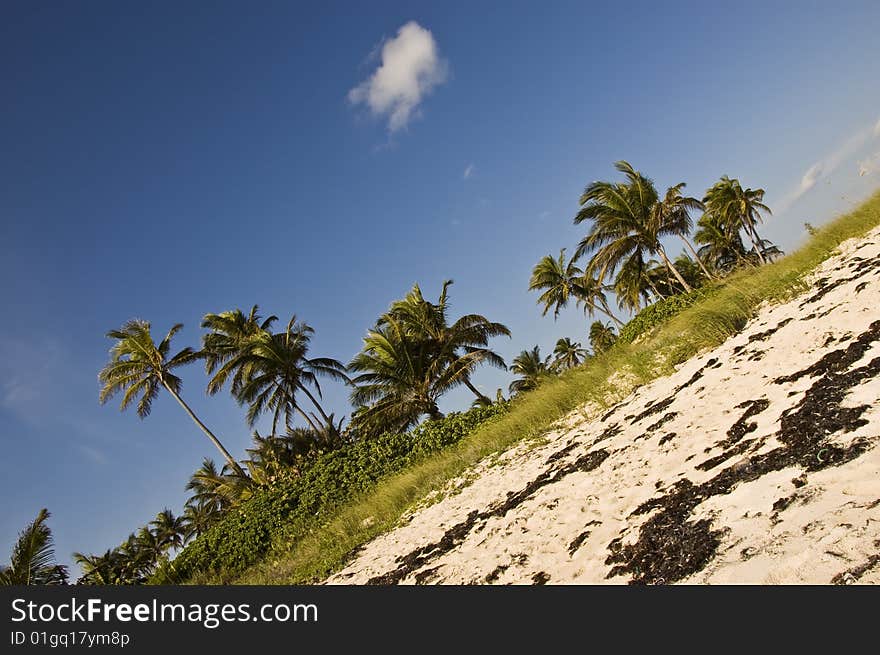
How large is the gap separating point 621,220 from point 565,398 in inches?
575

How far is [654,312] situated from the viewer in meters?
16.9

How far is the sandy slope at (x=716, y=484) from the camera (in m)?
2.93

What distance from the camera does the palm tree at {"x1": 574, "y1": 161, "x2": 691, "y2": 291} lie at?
76.0ft

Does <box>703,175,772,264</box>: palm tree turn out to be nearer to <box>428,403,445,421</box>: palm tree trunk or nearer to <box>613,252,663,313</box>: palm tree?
<box>613,252,663,313</box>: palm tree

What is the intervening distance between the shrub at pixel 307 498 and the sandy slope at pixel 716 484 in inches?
219

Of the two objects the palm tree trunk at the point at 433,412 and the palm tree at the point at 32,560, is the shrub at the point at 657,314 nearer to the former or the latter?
the palm tree trunk at the point at 433,412

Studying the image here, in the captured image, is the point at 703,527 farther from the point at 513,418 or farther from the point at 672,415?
the point at 513,418

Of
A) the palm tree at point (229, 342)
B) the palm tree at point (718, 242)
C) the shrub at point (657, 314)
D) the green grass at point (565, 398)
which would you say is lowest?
the green grass at point (565, 398)

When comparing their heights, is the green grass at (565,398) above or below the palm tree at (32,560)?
below

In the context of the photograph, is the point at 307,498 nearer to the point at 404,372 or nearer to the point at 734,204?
the point at 404,372

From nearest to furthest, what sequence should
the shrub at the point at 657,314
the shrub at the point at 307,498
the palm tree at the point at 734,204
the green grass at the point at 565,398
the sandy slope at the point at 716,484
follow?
1. the sandy slope at the point at 716,484
2. the green grass at the point at 565,398
3. the shrub at the point at 307,498
4. the shrub at the point at 657,314
5. the palm tree at the point at 734,204

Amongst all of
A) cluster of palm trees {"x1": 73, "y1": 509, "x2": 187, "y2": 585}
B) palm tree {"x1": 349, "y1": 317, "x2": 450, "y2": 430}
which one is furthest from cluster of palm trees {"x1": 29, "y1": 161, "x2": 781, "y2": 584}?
cluster of palm trees {"x1": 73, "y1": 509, "x2": 187, "y2": 585}

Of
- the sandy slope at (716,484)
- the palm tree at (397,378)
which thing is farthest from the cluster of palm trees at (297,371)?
the sandy slope at (716,484)

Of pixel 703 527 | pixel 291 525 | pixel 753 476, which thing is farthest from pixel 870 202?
pixel 291 525
